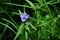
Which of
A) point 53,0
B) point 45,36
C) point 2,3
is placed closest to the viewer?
point 45,36

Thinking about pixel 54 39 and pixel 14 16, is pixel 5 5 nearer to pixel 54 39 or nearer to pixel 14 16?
pixel 14 16

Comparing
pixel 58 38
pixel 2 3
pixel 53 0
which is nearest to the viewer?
pixel 58 38

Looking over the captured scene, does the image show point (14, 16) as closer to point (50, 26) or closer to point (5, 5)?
point (5, 5)

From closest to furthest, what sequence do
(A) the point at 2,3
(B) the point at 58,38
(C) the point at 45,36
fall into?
1. (C) the point at 45,36
2. (B) the point at 58,38
3. (A) the point at 2,3

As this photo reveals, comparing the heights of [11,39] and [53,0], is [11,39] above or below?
below

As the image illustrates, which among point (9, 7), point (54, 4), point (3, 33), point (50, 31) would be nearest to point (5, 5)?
point (9, 7)

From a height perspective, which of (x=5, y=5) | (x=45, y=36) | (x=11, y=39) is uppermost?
(x=5, y=5)

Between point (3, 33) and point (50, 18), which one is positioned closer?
point (50, 18)

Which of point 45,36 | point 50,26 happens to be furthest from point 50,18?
point 45,36

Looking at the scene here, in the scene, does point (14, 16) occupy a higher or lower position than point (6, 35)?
higher
